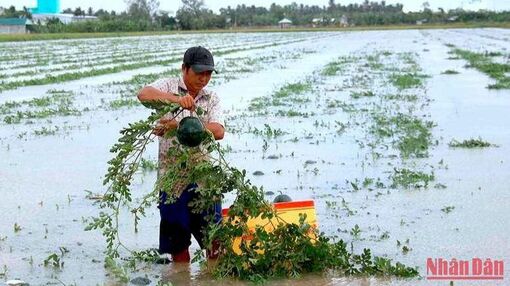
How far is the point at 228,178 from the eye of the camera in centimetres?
507

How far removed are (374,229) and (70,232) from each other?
231 centimetres

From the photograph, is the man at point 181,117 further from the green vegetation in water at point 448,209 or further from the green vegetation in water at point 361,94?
the green vegetation in water at point 361,94

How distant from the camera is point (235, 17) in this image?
123 metres

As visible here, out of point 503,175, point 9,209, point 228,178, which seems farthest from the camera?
point 503,175

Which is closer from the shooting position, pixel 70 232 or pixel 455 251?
pixel 455 251

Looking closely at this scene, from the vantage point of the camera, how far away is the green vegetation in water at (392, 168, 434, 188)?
26.1 ft

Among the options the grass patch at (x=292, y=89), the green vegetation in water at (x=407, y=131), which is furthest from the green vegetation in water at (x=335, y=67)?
the green vegetation in water at (x=407, y=131)

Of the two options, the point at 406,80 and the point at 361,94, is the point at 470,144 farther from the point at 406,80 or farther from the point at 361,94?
the point at 406,80

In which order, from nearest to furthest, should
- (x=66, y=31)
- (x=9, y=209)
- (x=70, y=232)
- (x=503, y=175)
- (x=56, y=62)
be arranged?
(x=70, y=232) → (x=9, y=209) → (x=503, y=175) → (x=56, y=62) → (x=66, y=31)

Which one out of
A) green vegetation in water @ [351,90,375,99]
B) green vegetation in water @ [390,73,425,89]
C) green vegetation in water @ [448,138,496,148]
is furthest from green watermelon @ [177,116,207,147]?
green vegetation in water @ [390,73,425,89]

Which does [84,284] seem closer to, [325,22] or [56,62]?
[56,62]

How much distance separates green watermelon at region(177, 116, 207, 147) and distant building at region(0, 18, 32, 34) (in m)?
79.6

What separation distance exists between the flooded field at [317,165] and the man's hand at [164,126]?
92cm

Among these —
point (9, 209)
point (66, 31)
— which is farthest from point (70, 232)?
point (66, 31)
